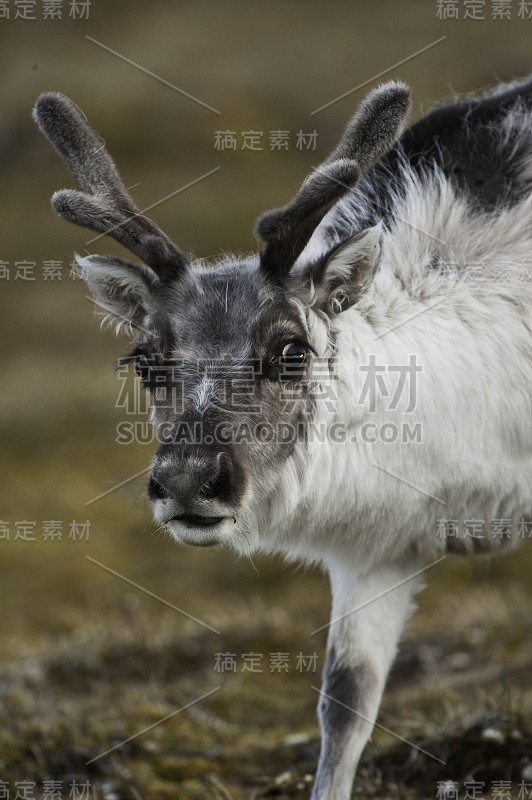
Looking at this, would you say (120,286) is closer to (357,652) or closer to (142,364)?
(142,364)

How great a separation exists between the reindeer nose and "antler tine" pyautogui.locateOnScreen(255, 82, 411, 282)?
108 cm

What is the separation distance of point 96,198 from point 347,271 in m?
1.32

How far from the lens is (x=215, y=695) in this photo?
771 centimetres

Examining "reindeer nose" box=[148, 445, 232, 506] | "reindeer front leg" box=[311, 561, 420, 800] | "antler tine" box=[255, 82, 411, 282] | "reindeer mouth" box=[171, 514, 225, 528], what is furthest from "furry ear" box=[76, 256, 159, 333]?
"reindeer front leg" box=[311, 561, 420, 800]

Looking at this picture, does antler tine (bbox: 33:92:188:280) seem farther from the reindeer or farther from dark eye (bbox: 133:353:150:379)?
dark eye (bbox: 133:353:150:379)

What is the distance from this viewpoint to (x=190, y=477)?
4098 millimetres

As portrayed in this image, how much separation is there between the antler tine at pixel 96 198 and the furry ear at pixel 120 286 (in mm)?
85

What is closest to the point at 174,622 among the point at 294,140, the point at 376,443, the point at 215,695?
the point at 215,695

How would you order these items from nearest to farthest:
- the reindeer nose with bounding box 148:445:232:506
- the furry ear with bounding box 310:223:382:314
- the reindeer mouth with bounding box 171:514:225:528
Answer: the reindeer nose with bounding box 148:445:232:506 → the reindeer mouth with bounding box 171:514:225:528 → the furry ear with bounding box 310:223:382:314

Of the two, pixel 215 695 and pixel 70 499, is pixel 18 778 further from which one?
pixel 70 499

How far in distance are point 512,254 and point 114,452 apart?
12.8 metres

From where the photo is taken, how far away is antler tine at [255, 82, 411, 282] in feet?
15.1

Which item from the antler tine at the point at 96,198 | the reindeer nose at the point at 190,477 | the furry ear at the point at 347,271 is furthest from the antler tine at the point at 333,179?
the reindeer nose at the point at 190,477

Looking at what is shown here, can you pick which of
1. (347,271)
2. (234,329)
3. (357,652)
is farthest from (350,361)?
(357,652)
